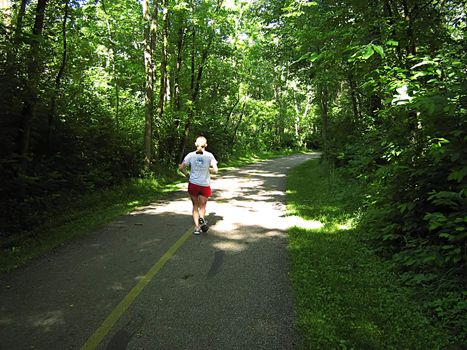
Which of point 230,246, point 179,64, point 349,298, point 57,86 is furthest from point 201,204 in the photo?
point 179,64

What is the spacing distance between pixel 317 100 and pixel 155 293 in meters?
17.9

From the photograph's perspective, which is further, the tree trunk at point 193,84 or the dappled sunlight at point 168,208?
the tree trunk at point 193,84

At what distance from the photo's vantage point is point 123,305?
3.94 m

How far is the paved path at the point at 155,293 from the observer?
333 cm

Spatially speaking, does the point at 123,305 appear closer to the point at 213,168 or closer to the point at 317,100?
the point at 213,168

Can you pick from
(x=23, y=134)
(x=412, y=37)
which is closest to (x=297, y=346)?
(x=412, y=37)

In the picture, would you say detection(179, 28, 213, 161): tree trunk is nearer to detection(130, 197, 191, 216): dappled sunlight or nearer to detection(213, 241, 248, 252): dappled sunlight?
detection(130, 197, 191, 216): dappled sunlight

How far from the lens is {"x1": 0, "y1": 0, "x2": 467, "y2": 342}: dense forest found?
4.42m

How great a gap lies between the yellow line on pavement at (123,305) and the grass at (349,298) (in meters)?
2.10

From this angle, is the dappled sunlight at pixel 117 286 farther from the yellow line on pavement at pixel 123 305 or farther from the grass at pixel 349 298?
the grass at pixel 349 298

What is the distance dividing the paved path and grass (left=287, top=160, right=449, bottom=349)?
0.25 metres

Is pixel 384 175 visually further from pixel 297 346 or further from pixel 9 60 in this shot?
pixel 9 60

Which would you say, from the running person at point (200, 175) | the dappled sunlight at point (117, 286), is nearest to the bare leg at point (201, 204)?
the running person at point (200, 175)

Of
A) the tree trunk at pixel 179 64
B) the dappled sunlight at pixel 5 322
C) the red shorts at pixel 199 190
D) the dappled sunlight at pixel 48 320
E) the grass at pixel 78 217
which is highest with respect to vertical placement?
the tree trunk at pixel 179 64
